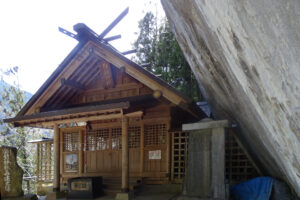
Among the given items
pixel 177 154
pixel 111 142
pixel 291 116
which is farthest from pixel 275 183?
pixel 111 142

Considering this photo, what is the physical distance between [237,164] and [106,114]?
4.87 m

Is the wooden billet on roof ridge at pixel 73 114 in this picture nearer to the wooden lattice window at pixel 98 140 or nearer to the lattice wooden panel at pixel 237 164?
the wooden lattice window at pixel 98 140

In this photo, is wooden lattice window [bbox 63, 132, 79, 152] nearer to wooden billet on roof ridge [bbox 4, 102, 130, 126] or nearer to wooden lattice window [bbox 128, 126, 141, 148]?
wooden billet on roof ridge [bbox 4, 102, 130, 126]

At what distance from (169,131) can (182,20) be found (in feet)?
15.1

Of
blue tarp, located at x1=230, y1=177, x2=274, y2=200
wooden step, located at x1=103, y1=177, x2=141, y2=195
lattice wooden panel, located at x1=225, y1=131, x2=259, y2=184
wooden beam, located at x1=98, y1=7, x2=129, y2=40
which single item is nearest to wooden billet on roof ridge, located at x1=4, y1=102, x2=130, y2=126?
wooden step, located at x1=103, y1=177, x2=141, y2=195

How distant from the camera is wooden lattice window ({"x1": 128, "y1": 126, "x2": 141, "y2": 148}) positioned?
377 inches

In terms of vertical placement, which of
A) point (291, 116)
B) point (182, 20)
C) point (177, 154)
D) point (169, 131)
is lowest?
point (177, 154)

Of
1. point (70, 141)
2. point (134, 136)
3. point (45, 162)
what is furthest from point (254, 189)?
point (45, 162)

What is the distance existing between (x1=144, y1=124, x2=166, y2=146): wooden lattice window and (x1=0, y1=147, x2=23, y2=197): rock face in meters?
4.76

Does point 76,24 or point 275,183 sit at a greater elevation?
point 76,24

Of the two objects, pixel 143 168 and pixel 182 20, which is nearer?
pixel 182 20

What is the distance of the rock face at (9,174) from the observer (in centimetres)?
823

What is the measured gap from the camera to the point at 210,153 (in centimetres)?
627

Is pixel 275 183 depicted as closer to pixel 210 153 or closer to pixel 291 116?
pixel 210 153
